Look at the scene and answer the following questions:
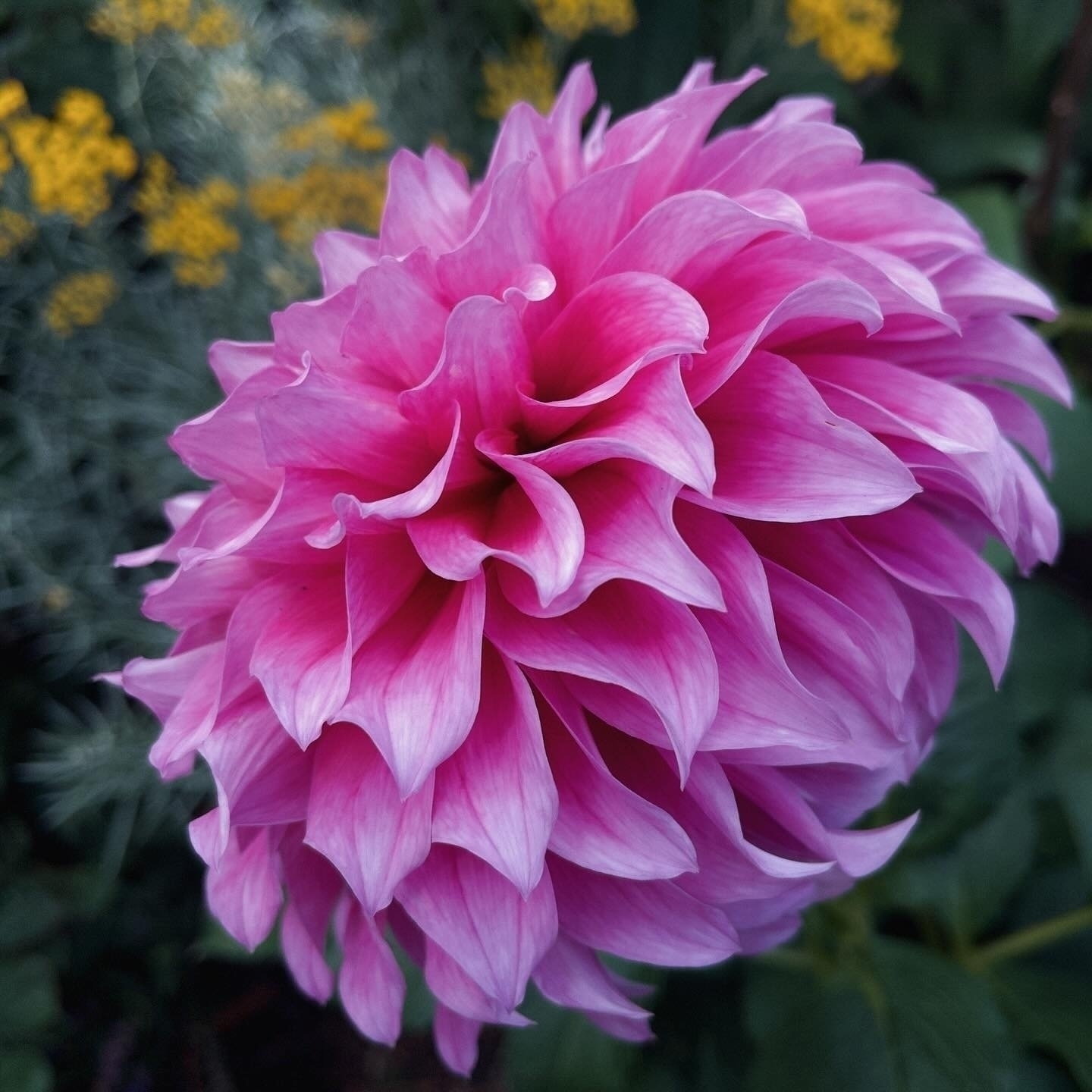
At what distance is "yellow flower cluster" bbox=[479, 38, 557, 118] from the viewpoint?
1.02 metres

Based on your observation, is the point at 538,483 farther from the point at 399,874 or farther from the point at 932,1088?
the point at 932,1088

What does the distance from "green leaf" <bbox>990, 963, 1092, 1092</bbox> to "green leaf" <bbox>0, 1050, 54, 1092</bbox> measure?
0.92 metres

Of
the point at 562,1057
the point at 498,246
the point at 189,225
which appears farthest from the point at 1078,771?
the point at 189,225

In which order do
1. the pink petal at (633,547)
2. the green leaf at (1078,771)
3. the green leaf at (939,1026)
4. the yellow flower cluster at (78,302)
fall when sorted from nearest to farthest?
the pink petal at (633,547) < the green leaf at (939,1026) < the green leaf at (1078,771) < the yellow flower cluster at (78,302)

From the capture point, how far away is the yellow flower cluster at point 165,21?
0.89 meters

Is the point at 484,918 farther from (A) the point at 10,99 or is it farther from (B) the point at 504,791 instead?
(A) the point at 10,99

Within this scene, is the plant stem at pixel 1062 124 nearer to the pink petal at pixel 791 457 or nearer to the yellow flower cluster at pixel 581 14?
the yellow flower cluster at pixel 581 14

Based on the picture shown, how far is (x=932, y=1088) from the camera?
25.7 inches

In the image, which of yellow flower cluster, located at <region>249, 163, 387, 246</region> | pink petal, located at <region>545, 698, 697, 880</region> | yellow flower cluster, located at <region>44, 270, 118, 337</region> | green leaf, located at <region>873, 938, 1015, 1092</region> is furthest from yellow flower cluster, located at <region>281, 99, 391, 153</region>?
green leaf, located at <region>873, 938, 1015, 1092</region>

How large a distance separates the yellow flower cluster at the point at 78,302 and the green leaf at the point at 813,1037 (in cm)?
90

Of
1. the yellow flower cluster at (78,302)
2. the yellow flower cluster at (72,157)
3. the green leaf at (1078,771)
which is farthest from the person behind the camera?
the yellow flower cluster at (78,302)

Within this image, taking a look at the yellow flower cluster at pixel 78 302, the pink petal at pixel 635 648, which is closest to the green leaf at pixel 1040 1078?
the pink petal at pixel 635 648

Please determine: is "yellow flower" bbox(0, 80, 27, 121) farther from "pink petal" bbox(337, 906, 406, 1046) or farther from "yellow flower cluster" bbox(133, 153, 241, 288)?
"pink petal" bbox(337, 906, 406, 1046)

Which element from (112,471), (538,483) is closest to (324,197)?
(112,471)
